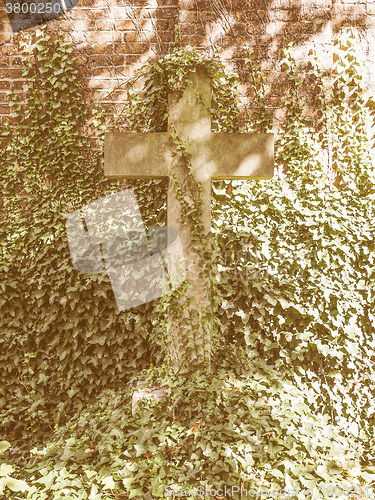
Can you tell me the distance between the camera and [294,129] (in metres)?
3.62

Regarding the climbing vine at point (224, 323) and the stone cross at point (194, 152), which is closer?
the climbing vine at point (224, 323)

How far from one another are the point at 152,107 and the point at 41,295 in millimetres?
1857

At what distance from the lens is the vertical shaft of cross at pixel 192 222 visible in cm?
248

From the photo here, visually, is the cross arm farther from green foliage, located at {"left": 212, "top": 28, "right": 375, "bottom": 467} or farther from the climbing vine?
green foliage, located at {"left": 212, "top": 28, "right": 375, "bottom": 467}

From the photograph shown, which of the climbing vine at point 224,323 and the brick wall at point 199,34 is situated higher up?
the brick wall at point 199,34

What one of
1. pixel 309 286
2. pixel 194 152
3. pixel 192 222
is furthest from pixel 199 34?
pixel 309 286

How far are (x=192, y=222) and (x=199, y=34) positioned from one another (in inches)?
85.2

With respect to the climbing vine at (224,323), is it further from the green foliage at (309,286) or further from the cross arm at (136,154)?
the cross arm at (136,154)

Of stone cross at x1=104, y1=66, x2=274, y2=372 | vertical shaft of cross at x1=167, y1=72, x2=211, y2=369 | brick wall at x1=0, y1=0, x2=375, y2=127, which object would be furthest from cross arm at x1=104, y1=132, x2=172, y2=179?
brick wall at x1=0, y1=0, x2=375, y2=127

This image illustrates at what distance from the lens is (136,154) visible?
A: 248cm

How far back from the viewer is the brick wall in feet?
11.9

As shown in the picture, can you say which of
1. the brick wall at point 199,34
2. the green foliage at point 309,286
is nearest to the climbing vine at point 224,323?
the green foliage at point 309,286

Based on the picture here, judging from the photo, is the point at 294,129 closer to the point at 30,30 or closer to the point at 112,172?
the point at 112,172

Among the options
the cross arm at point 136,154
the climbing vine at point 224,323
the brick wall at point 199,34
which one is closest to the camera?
the climbing vine at point 224,323
